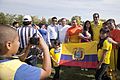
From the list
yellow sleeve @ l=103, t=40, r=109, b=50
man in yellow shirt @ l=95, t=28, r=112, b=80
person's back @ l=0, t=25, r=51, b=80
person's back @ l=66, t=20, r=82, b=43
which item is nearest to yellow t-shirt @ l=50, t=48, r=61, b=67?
person's back @ l=66, t=20, r=82, b=43

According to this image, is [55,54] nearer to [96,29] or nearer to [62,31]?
[62,31]

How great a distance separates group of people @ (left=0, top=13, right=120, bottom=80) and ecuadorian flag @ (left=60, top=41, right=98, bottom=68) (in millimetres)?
183

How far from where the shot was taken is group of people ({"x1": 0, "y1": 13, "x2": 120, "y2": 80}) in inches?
106

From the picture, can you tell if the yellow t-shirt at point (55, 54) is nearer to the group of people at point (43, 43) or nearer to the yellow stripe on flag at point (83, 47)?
the group of people at point (43, 43)

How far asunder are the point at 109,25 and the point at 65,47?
2336 mm

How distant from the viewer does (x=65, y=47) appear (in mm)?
10961

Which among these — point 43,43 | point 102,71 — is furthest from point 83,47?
point 43,43

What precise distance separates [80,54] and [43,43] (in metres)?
7.76

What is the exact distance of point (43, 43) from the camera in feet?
9.60

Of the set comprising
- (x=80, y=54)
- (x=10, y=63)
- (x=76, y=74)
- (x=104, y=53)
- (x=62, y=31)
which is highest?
(x=10, y=63)

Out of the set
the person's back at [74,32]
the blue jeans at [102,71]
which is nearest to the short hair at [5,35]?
the blue jeans at [102,71]

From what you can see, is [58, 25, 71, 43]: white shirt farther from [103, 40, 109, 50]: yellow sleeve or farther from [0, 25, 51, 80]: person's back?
[0, 25, 51, 80]: person's back

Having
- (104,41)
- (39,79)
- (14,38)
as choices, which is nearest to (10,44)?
(14,38)

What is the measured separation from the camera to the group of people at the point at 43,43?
269 cm
